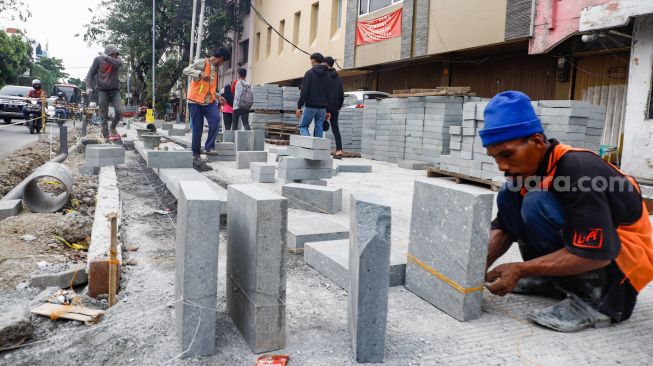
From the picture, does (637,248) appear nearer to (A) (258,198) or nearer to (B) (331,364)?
(B) (331,364)

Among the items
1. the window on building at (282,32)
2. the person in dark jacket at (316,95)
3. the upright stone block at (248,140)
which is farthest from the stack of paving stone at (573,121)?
the window on building at (282,32)

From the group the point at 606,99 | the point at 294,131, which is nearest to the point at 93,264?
the point at 606,99

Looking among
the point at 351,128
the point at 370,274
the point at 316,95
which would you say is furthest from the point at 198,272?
the point at 351,128

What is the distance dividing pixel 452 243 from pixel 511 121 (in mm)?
748

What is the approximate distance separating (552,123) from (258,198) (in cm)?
629

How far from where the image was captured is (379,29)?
56.6ft

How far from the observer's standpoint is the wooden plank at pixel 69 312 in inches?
109

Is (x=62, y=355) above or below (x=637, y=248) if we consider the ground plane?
below

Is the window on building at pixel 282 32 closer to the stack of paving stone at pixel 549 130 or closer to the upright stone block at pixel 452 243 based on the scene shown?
the stack of paving stone at pixel 549 130

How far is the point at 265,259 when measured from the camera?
2344 mm

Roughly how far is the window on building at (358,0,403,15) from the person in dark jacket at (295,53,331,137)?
785 centimetres

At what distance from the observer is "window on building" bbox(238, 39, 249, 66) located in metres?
34.6

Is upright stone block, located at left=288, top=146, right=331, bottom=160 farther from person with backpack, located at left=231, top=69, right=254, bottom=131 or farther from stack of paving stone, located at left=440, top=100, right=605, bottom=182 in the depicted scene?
person with backpack, located at left=231, top=69, right=254, bottom=131

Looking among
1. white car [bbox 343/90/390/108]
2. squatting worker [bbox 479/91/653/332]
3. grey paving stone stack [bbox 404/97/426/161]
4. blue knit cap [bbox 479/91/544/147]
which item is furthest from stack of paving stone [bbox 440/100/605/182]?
white car [bbox 343/90/390/108]
